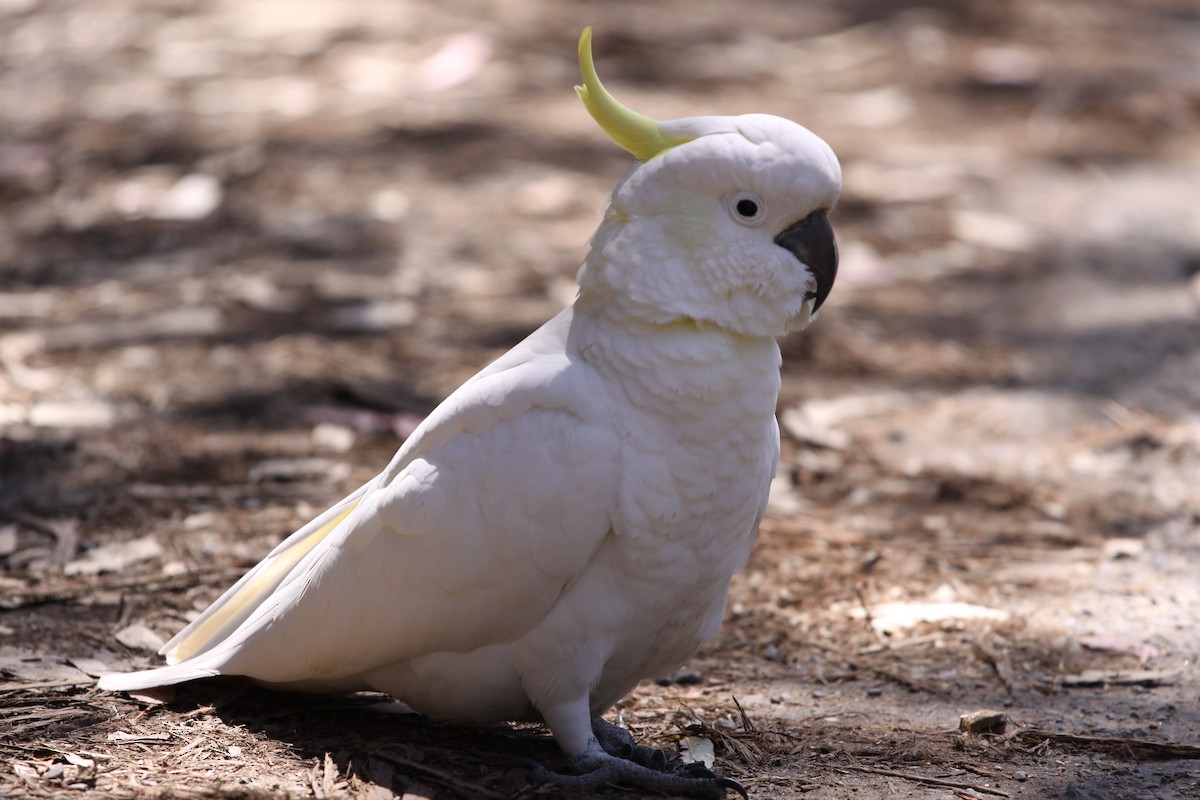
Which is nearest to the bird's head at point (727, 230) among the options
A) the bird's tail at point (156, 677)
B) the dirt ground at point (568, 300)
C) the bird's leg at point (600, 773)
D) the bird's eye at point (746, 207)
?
the bird's eye at point (746, 207)

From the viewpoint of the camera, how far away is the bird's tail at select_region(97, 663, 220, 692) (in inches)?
89.5

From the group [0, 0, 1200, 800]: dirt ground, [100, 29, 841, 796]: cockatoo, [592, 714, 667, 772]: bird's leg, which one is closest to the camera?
[100, 29, 841, 796]: cockatoo

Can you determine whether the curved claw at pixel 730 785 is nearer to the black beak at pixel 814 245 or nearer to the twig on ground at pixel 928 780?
the twig on ground at pixel 928 780

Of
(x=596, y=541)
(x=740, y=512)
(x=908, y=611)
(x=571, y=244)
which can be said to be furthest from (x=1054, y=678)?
(x=571, y=244)

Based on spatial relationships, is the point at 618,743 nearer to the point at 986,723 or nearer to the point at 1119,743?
the point at 986,723

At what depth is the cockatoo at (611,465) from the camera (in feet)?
6.73

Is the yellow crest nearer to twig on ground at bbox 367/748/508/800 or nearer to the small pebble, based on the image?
twig on ground at bbox 367/748/508/800

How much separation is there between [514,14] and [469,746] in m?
6.17

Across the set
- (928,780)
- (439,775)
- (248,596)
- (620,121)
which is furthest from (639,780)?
(620,121)

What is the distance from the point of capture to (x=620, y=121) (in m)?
2.15

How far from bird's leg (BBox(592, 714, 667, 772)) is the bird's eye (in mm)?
→ 941

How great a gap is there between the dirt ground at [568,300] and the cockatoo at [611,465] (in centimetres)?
23

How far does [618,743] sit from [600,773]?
0.66ft

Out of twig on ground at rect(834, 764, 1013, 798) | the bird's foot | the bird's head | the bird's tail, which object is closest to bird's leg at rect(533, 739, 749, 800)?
the bird's foot
